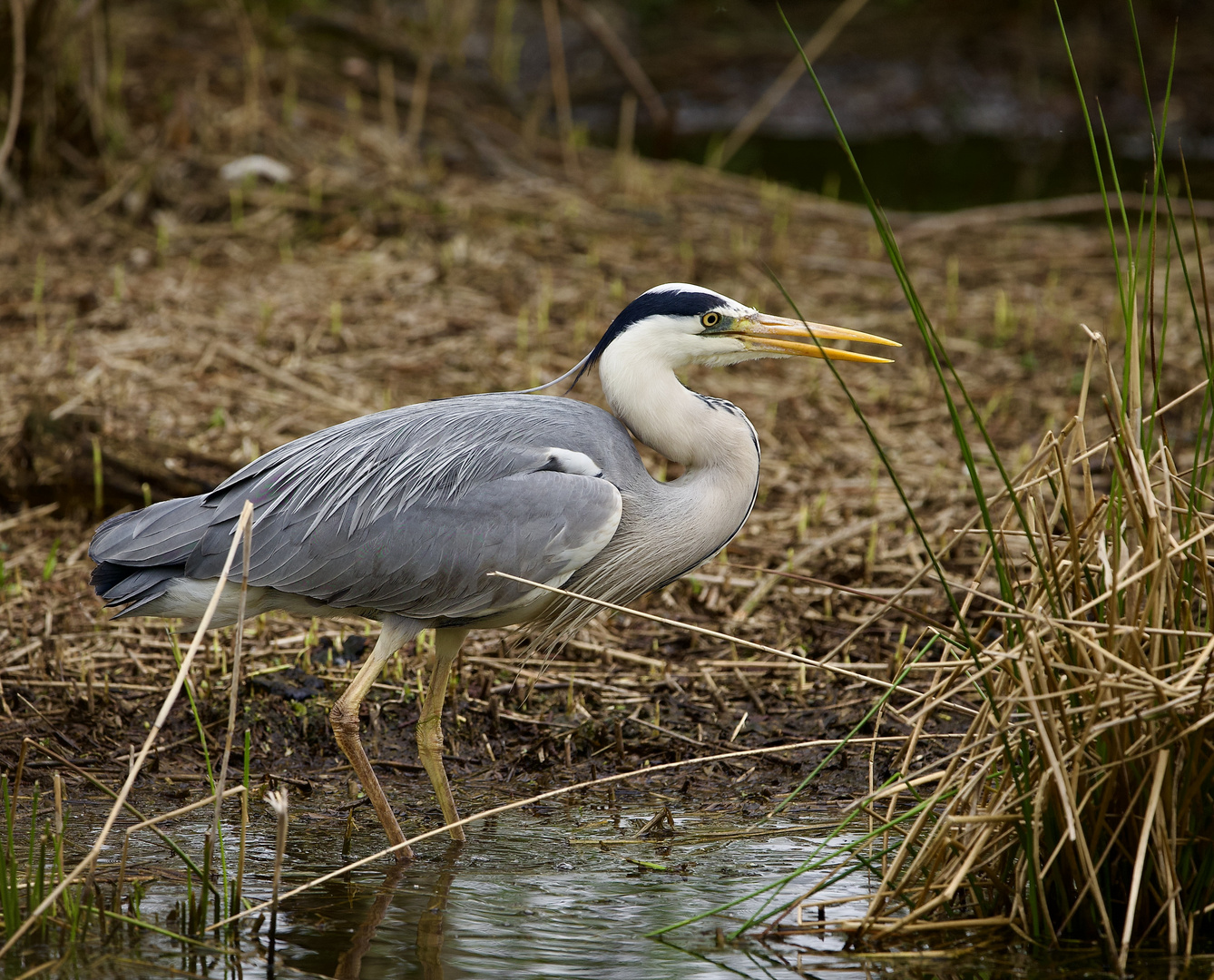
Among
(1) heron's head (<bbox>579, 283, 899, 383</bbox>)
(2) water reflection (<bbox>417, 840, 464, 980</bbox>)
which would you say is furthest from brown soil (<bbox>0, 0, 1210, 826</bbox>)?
(1) heron's head (<bbox>579, 283, 899, 383</bbox>)

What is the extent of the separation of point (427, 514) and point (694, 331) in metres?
1.00

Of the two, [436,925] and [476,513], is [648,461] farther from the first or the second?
[436,925]

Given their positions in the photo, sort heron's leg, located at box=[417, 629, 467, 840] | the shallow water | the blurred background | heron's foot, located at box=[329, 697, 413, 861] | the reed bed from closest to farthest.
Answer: the reed bed
the shallow water
heron's foot, located at box=[329, 697, 413, 861]
heron's leg, located at box=[417, 629, 467, 840]
the blurred background

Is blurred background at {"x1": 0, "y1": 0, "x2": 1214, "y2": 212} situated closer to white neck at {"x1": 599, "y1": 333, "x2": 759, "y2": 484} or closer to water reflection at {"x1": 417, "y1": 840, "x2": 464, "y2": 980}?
white neck at {"x1": 599, "y1": 333, "x2": 759, "y2": 484}

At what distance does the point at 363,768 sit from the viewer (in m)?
4.14

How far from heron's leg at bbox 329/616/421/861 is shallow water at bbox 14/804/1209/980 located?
0.10 metres

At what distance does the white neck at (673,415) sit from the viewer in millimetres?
4363

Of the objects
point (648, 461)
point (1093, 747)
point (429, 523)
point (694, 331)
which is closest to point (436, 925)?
point (429, 523)

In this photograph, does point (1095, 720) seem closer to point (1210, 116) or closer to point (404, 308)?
point (404, 308)

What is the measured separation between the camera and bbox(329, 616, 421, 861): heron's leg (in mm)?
4051

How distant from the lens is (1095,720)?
2.93 meters

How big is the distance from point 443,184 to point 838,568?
5671 millimetres

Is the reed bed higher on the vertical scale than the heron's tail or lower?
lower

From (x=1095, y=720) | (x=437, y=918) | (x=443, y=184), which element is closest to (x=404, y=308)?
(x=443, y=184)
